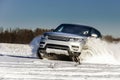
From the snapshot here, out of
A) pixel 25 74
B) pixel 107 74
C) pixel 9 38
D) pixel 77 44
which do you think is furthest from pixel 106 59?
pixel 9 38

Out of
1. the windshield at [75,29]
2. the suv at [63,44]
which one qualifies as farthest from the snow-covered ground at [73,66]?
the windshield at [75,29]

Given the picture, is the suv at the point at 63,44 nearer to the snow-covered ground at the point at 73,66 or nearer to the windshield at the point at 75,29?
the windshield at the point at 75,29

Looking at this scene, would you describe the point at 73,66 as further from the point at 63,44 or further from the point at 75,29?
the point at 75,29

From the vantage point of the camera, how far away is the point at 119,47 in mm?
20047

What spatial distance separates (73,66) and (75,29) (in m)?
4.40

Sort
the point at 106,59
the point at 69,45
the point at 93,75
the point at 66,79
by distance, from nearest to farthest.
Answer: the point at 66,79
the point at 93,75
the point at 69,45
the point at 106,59

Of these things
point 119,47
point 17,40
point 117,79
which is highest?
point 117,79

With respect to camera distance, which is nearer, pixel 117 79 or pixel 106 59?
pixel 117 79

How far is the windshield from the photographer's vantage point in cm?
1776

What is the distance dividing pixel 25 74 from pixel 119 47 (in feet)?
33.2

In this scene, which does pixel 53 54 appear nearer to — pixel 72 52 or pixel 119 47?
pixel 72 52

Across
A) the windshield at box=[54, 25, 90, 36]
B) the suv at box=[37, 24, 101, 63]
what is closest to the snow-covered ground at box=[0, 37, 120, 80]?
the suv at box=[37, 24, 101, 63]

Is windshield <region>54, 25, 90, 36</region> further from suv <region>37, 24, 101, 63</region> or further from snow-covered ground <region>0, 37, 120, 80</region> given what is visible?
snow-covered ground <region>0, 37, 120, 80</region>

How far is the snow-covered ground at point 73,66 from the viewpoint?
10659mm
